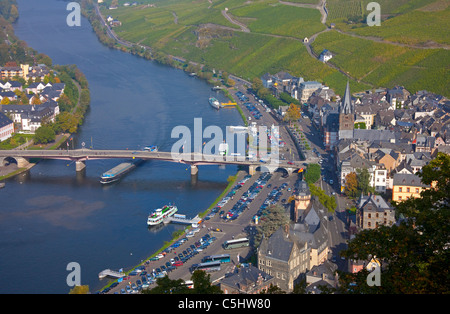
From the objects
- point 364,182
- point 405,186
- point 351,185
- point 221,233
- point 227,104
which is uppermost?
point 227,104

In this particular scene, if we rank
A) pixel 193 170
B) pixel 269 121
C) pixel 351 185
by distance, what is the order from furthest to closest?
1. pixel 269 121
2. pixel 193 170
3. pixel 351 185

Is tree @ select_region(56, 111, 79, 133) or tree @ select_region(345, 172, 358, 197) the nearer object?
tree @ select_region(345, 172, 358, 197)

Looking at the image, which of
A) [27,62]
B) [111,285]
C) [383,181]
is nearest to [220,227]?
[111,285]

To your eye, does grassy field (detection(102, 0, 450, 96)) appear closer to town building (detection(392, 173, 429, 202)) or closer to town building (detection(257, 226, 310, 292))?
town building (detection(392, 173, 429, 202))

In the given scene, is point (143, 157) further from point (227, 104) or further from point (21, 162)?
point (227, 104)

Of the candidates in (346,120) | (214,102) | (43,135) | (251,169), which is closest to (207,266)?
(251,169)

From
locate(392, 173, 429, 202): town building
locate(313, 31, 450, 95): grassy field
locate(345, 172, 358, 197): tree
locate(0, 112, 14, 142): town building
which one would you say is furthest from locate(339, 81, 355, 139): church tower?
locate(0, 112, 14, 142): town building

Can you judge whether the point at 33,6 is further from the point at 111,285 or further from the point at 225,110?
the point at 111,285
